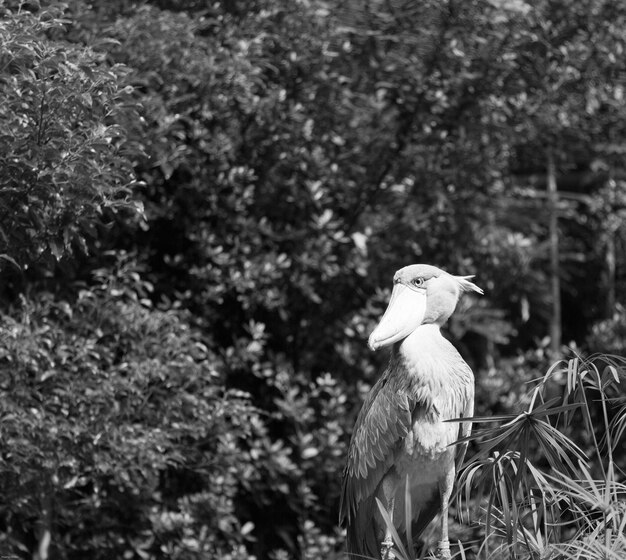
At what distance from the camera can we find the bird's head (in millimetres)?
3301

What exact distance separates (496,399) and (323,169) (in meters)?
1.74

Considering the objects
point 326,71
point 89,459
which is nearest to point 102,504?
point 89,459

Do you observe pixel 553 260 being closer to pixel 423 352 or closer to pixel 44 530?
pixel 423 352

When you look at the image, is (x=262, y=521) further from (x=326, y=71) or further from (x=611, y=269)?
(x=611, y=269)

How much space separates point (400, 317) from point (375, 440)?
18.9 inches

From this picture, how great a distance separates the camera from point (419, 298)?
3369 mm

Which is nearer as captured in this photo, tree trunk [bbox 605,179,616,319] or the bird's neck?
the bird's neck

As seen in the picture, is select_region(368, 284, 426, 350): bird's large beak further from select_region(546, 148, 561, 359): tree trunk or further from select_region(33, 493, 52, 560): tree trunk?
select_region(546, 148, 561, 359): tree trunk

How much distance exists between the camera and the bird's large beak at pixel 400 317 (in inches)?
127

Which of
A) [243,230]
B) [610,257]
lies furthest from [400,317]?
[610,257]

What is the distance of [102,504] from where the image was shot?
4500 mm

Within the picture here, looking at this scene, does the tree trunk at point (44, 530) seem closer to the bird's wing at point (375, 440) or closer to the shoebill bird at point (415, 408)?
the bird's wing at point (375, 440)

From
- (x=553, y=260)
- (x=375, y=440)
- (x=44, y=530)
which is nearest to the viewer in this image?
(x=375, y=440)

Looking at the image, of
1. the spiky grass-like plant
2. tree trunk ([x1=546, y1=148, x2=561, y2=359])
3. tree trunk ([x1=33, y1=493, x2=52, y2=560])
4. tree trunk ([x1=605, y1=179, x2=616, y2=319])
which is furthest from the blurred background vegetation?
the spiky grass-like plant
